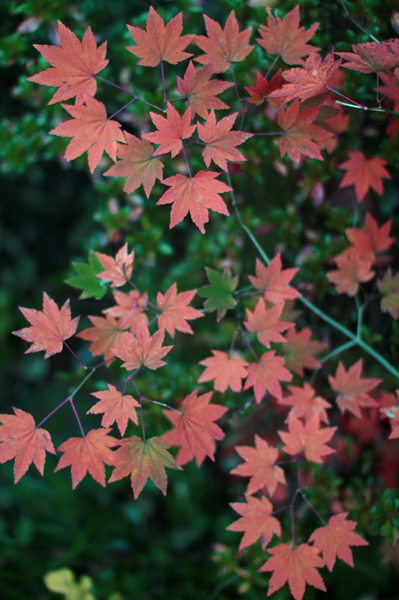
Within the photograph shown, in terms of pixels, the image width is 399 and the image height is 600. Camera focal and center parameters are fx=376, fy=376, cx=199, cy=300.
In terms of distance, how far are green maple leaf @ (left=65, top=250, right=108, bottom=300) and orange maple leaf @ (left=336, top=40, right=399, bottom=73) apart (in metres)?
0.61

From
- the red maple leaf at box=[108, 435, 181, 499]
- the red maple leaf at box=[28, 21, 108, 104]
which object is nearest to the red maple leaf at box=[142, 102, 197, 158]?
the red maple leaf at box=[28, 21, 108, 104]

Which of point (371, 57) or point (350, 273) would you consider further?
point (350, 273)

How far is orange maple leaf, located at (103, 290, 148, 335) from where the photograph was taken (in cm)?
82

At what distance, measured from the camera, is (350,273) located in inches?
37.7

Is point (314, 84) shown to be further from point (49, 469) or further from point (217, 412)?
point (49, 469)

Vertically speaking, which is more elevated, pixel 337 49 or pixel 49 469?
pixel 337 49

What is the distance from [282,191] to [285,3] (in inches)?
21.4

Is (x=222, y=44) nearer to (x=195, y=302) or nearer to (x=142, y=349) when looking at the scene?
(x=142, y=349)

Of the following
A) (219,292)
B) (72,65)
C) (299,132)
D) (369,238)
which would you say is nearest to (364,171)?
(369,238)

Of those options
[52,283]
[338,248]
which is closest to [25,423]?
[338,248]

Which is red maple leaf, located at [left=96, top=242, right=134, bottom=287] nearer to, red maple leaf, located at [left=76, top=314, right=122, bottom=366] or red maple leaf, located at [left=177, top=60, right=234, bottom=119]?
red maple leaf, located at [left=76, top=314, right=122, bottom=366]

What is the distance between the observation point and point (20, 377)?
2137 mm

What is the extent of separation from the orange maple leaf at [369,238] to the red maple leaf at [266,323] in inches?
13.2

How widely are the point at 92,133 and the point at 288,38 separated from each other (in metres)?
0.45
